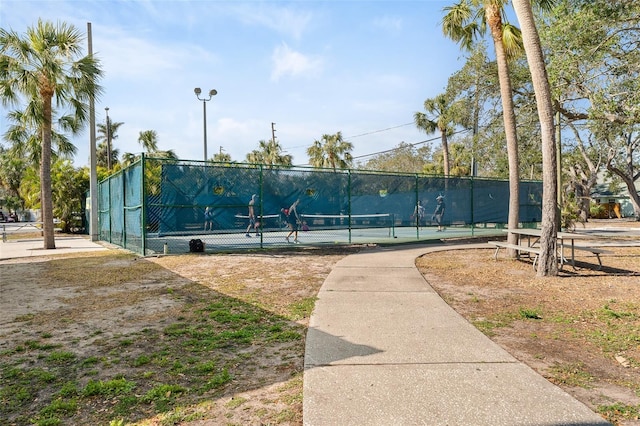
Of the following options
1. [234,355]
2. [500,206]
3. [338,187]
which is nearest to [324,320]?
[234,355]

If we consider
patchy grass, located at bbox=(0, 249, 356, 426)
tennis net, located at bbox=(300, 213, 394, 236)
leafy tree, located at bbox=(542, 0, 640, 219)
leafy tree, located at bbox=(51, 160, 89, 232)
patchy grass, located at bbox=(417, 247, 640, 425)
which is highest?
leafy tree, located at bbox=(542, 0, 640, 219)

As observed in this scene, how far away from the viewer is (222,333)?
4.62 meters

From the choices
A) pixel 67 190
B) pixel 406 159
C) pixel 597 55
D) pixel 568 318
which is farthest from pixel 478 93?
pixel 406 159

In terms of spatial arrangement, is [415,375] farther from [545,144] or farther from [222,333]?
[545,144]

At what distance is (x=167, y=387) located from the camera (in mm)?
3209

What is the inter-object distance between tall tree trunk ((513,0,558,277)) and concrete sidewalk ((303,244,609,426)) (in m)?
3.60

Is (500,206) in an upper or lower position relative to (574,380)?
upper

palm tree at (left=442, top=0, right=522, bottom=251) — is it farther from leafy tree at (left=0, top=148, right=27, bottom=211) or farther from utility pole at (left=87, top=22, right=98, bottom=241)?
leafy tree at (left=0, top=148, right=27, bottom=211)

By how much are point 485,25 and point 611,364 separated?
11083 millimetres

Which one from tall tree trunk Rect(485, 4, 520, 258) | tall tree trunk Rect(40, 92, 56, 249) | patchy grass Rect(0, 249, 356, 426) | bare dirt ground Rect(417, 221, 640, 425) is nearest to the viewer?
A: patchy grass Rect(0, 249, 356, 426)

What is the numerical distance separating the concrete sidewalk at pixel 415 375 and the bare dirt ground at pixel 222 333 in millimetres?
225

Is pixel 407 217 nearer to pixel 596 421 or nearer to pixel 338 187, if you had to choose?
pixel 338 187

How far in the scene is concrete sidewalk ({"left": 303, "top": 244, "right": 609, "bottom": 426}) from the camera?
2.73m

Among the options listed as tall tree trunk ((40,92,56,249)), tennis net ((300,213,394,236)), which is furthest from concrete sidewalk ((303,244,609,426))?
tall tree trunk ((40,92,56,249))
